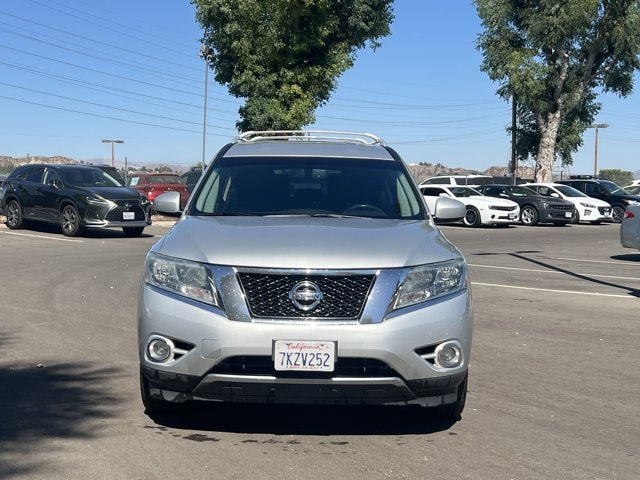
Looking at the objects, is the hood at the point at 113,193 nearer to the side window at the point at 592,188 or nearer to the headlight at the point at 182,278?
the headlight at the point at 182,278

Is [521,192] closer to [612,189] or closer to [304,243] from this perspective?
[612,189]

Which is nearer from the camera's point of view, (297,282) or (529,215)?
(297,282)

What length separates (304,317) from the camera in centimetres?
471

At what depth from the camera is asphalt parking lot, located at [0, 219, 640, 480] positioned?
4.64m

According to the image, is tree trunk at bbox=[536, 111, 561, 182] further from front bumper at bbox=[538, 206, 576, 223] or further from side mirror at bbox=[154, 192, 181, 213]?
side mirror at bbox=[154, 192, 181, 213]

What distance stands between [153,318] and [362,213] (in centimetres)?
183

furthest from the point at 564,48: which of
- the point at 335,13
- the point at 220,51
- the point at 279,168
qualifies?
the point at 279,168

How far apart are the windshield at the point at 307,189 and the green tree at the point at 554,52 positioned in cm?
3536

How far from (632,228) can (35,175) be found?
14.0 metres

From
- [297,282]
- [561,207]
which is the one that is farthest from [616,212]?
[297,282]

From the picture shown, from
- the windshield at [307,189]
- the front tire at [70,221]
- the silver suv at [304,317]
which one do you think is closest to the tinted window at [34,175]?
the front tire at [70,221]

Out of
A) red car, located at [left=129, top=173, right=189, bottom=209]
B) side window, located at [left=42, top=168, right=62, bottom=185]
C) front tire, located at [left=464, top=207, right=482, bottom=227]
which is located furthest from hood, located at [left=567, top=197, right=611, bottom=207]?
side window, located at [left=42, top=168, right=62, bottom=185]

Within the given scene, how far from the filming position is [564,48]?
41031 millimetres

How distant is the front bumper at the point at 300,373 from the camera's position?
4.64 meters
